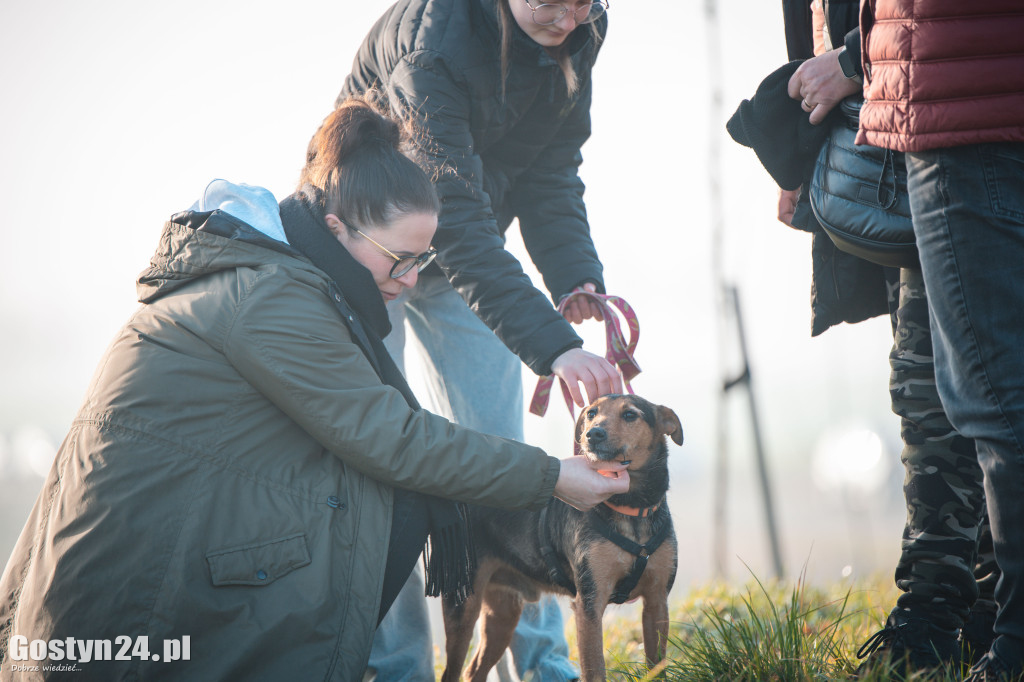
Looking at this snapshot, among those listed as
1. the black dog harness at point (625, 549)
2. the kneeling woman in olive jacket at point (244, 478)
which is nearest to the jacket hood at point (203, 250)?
the kneeling woman in olive jacket at point (244, 478)

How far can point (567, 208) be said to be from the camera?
3.87 meters

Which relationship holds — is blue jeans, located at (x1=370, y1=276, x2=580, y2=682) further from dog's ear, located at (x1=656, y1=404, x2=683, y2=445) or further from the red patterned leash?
dog's ear, located at (x1=656, y1=404, x2=683, y2=445)

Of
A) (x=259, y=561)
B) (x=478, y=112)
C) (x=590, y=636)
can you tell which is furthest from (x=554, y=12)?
(x=590, y=636)

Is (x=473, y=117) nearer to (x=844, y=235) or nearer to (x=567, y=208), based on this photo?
(x=567, y=208)

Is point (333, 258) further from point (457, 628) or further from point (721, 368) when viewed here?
point (721, 368)

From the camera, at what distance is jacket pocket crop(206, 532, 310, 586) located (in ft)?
7.26

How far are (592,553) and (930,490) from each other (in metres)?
1.31

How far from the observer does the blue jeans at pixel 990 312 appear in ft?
6.85

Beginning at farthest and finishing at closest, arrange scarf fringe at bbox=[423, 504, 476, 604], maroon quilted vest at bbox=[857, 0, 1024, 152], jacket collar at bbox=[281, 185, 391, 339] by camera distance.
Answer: scarf fringe at bbox=[423, 504, 476, 604]
jacket collar at bbox=[281, 185, 391, 339]
maroon quilted vest at bbox=[857, 0, 1024, 152]

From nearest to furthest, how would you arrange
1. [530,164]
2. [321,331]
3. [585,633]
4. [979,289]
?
[979,289], [321,331], [585,633], [530,164]

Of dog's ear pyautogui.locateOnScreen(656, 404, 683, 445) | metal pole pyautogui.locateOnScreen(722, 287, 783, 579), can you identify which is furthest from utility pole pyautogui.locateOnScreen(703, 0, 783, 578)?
dog's ear pyautogui.locateOnScreen(656, 404, 683, 445)

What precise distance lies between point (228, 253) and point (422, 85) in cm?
115

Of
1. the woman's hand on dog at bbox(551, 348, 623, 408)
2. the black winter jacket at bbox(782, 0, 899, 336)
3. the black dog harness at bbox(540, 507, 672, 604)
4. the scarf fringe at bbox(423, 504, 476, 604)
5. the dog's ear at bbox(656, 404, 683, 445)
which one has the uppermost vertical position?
the black winter jacket at bbox(782, 0, 899, 336)

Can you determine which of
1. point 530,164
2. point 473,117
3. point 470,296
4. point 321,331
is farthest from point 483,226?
point 321,331
